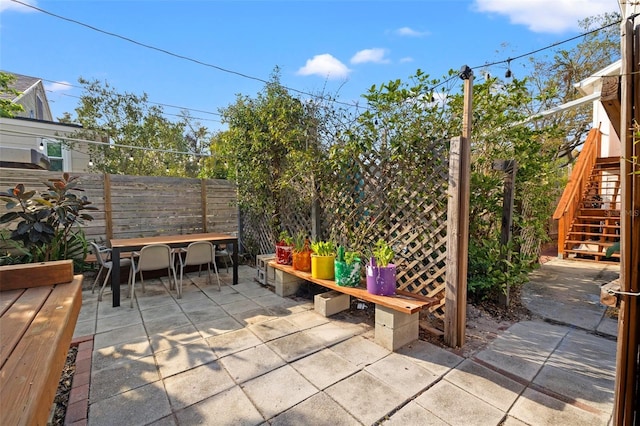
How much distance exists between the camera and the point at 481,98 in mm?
3117

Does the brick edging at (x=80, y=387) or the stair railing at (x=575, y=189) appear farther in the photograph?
the stair railing at (x=575, y=189)

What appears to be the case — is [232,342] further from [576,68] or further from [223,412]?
[576,68]

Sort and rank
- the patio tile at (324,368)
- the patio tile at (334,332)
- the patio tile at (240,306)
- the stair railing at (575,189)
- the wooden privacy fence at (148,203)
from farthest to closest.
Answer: the stair railing at (575,189), the wooden privacy fence at (148,203), the patio tile at (240,306), the patio tile at (334,332), the patio tile at (324,368)

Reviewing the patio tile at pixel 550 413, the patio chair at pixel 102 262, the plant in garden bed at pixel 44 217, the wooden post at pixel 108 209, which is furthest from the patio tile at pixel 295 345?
the wooden post at pixel 108 209

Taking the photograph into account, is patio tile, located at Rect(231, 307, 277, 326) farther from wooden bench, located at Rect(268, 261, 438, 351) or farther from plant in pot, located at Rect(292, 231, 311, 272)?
wooden bench, located at Rect(268, 261, 438, 351)

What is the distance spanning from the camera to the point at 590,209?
679 cm

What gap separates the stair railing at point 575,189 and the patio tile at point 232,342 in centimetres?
649

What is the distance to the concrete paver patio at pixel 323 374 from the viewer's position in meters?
1.84

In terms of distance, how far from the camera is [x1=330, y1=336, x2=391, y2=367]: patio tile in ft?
8.08

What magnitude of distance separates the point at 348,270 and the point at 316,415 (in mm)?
1505

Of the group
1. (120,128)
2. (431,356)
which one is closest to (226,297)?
(431,356)

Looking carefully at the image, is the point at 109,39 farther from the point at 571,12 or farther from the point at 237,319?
the point at 571,12

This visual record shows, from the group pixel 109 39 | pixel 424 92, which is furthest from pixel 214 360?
pixel 109 39

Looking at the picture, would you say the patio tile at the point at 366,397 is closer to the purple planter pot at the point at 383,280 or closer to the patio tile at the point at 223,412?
the patio tile at the point at 223,412
